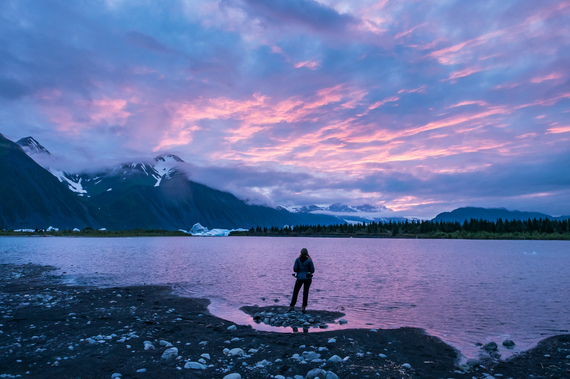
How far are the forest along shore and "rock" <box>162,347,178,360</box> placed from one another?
0.04m

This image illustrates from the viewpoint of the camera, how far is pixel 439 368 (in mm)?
14297

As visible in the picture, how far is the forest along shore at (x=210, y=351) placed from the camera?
13.4 m

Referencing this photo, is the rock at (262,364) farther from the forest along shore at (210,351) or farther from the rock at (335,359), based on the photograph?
the rock at (335,359)

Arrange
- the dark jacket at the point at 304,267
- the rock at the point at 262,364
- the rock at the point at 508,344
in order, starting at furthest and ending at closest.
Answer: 1. the dark jacket at the point at 304,267
2. the rock at the point at 508,344
3. the rock at the point at 262,364

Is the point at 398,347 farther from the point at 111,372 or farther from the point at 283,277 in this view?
the point at 283,277

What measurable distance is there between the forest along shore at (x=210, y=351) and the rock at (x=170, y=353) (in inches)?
1.6

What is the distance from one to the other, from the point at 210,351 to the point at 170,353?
169 centimetres

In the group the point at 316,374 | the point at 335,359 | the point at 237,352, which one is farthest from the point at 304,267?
the point at 316,374

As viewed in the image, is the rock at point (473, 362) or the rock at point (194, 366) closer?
the rock at point (194, 366)

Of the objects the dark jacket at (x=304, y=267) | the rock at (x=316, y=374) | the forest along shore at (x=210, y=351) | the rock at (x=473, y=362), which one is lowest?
the forest along shore at (x=210, y=351)

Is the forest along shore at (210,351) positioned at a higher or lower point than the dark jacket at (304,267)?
lower

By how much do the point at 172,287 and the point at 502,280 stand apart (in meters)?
38.9

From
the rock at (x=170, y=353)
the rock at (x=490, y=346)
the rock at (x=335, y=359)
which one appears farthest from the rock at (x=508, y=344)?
the rock at (x=170, y=353)

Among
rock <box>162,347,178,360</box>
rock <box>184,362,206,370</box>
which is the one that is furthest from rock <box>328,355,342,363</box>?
rock <box>162,347,178,360</box>
